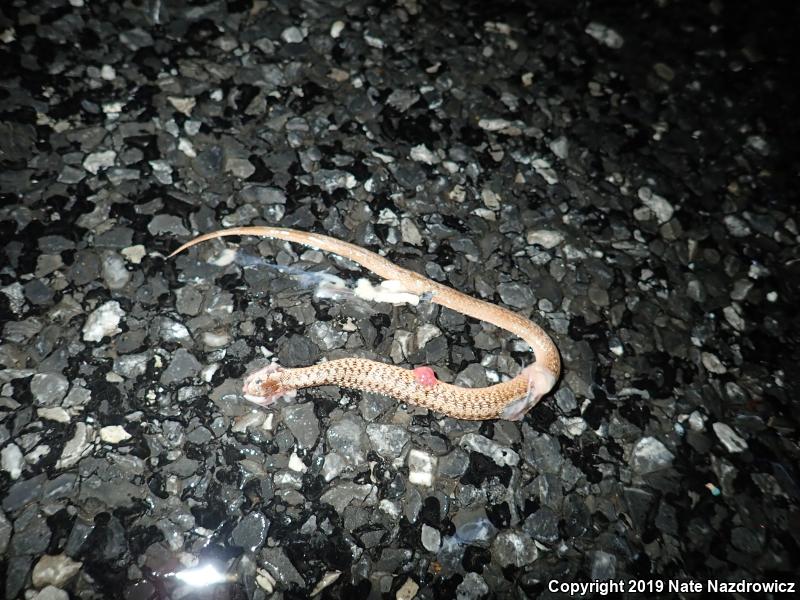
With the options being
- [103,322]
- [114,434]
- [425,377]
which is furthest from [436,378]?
[103,322]

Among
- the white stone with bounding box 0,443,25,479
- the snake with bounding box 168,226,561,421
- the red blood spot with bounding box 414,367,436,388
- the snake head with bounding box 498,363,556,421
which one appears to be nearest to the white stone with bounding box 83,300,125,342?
the snake with bounding box 168,226,561,421

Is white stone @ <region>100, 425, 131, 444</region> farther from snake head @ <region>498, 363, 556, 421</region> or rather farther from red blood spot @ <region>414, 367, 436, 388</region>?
snake head @ <region>498, 363, 556, 421</region>

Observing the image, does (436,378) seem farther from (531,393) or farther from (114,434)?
(114,434)

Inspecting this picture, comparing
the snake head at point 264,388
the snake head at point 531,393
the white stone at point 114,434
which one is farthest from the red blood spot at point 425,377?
the white stone at point 114,434

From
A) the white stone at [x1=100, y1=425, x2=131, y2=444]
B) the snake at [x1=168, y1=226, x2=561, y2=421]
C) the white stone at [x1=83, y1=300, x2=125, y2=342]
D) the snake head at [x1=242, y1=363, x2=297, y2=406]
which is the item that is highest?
the snake at [x1=168, y1=226, x2=561, y2=421]

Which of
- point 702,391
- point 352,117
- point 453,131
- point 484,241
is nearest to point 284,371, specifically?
point 484,241

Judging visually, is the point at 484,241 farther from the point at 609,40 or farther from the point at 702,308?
the point at 609,40

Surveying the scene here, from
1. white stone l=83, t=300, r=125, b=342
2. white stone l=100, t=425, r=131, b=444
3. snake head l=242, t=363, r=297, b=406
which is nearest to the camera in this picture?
white stone l=100, t=425, r=131, b=444

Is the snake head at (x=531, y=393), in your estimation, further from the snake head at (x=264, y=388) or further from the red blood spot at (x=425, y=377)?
the snake head at (x=264, y=388)
